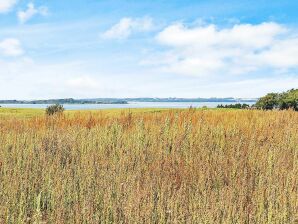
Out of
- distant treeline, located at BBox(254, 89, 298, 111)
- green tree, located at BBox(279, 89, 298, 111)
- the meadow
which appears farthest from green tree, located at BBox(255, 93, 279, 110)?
the meadow

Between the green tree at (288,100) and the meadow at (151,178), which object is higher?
the green tree at (288,100)

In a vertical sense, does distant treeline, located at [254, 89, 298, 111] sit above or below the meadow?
above

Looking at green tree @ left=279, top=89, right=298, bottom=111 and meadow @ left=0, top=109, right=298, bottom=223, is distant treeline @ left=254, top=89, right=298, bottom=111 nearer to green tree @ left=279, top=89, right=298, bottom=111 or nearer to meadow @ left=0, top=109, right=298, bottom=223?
green tree @ left=279, top=89, right=298, bottom=111

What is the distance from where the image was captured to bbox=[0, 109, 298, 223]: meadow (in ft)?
14.3

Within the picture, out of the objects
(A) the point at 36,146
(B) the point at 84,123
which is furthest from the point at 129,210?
(B) the point at 84,123

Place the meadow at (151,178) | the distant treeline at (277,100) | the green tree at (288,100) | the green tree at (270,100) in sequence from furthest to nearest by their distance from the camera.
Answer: the green tree at (270,100), the distant treeline at (277,100), the green tree at (288,100), the meadow at (151,178)

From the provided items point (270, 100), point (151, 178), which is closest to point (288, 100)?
point (270, 100)

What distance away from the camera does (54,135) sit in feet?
32.2

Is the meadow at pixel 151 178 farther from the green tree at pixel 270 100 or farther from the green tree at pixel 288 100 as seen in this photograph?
the green tree at pixel 270 100

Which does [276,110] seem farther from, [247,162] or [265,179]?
[265,179]

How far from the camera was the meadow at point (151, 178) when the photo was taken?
4352mm

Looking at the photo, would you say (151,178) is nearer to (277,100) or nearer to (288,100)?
(288,100)

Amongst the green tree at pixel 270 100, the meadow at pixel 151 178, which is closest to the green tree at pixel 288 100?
the green tree at pixel 270 100

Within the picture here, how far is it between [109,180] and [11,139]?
4.80 meters
